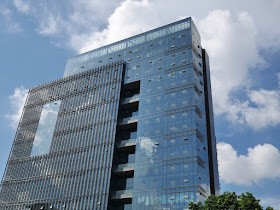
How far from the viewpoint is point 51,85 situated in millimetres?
97750

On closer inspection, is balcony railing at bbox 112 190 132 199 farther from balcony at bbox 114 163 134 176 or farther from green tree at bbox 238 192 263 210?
green tree at bbox 238 192 263 210

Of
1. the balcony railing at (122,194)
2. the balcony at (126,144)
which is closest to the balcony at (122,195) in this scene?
the balcony railing at (122,194)

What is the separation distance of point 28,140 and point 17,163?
7.05 metres

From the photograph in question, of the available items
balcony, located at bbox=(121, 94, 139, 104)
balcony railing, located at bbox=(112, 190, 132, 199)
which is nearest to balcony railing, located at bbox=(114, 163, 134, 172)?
balcony railing, located at bbox=(112, 190, 132, 199)

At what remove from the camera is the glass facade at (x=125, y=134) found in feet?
216

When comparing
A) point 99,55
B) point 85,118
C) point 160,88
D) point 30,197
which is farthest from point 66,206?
point 99,55

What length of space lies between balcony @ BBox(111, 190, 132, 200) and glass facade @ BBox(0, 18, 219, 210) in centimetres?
25

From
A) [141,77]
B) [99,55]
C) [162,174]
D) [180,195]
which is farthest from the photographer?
[99,55]

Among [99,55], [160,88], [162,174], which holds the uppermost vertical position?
[99,55]

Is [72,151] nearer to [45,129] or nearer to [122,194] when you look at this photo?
[45,129]

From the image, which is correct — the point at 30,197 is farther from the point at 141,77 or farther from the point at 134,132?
the point at 141,77

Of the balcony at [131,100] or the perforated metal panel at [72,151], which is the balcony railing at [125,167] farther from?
the balcony at [131,100]

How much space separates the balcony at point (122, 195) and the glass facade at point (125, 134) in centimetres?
25

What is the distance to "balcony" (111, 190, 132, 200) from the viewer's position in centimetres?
6700
